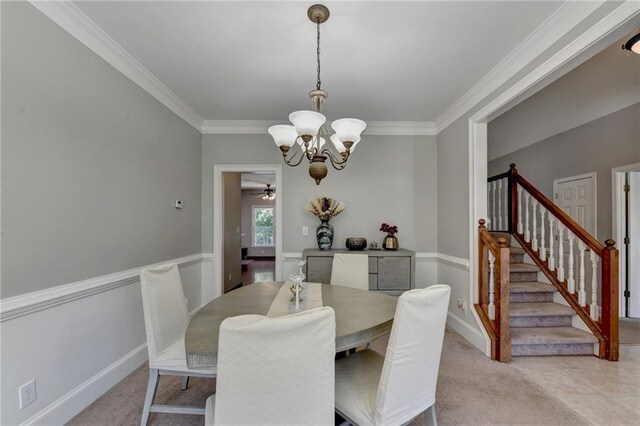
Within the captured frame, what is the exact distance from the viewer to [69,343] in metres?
1.90

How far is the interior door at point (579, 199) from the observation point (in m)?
Result: 3.93

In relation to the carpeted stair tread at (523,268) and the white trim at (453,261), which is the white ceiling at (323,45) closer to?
the white trim at (453,261)

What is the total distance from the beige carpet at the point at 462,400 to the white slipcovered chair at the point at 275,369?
106 cm

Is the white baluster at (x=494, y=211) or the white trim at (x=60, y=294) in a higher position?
the white baluster at (x=494, y=211)

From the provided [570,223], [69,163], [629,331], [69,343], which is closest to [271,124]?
[69,163]

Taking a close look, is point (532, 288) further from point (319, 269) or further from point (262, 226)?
point (262, 226)

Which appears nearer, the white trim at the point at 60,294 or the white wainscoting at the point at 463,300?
the white trim at the point at 60,294

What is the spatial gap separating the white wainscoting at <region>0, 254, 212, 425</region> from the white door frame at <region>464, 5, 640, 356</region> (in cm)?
318

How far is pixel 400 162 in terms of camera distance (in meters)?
4.02

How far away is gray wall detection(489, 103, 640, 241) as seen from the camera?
3.50 metres

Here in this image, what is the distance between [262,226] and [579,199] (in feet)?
31.2

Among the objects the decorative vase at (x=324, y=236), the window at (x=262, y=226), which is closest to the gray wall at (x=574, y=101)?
the decorative vase at (x=324, y=236)

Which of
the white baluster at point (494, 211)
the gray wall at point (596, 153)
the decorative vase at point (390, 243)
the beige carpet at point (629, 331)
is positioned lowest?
the beige carpet at point (629, 331)

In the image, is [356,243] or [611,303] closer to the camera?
[611,303]
